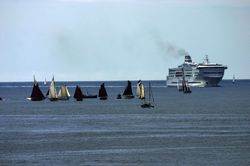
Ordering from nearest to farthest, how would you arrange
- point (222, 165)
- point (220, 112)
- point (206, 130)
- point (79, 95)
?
point (222, 165) → point (206, 130) → point (220, 112) → point (79, 95)

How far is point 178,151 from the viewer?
243ft

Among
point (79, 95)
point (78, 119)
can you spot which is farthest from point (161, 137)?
point (79, 95)

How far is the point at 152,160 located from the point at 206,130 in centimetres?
3076

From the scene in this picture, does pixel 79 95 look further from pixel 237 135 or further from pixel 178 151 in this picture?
pixel 178 151

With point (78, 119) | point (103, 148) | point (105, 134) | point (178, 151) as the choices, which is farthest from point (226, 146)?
point (78, 119)

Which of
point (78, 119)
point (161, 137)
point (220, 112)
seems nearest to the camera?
point (161, 137)

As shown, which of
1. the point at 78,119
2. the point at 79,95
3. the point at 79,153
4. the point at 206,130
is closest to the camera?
the point at 79,153

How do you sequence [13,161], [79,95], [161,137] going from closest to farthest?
[13,161] → [161,137] → [79,95]

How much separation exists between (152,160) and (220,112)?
241ft

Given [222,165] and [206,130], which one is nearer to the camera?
[222,165]

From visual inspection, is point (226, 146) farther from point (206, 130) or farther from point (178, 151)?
point (206, 130)

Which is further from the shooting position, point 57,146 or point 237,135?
point 237,135

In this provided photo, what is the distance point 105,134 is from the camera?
3644 inches

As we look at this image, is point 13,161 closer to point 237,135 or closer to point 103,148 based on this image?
point 103,148
